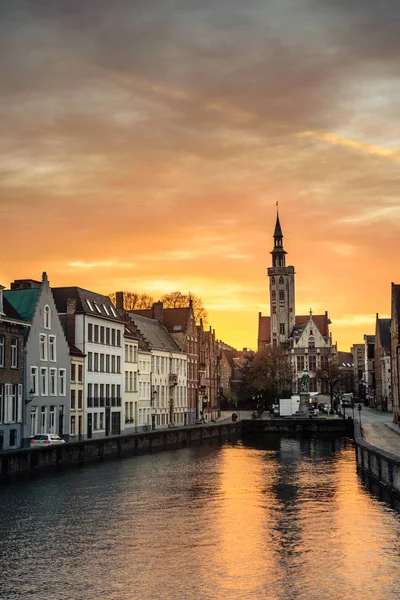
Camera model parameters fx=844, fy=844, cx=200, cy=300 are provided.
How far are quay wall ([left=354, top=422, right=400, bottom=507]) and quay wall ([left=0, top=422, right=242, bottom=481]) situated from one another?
20.9 meters

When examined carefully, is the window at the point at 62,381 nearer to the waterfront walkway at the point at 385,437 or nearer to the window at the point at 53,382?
the window at the point at 53,382

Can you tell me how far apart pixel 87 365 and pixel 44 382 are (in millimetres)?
10340

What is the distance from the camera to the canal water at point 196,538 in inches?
976

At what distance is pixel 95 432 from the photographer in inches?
3236

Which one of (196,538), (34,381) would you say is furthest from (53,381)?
(196,538)

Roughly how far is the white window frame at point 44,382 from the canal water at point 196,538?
16593 millimetres

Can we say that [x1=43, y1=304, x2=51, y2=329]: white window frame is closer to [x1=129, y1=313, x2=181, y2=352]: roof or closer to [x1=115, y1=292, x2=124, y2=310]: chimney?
[x1=115, y1=292, x2=124, y2=310]: chimney

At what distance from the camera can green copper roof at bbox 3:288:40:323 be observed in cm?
6900

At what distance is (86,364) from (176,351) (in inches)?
1323

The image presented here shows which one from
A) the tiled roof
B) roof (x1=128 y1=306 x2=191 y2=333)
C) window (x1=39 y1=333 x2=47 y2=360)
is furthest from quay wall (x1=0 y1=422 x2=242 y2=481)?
roof (x1=128 y1=306 x2=191 y2=333)

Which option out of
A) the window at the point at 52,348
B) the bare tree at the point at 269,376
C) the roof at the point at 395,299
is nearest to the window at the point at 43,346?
the window at the point at 52,348

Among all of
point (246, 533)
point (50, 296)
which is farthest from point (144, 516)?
point (50, 296)

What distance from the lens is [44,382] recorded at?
7125 cm

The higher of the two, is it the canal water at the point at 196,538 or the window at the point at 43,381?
the window at the point at 43,381
